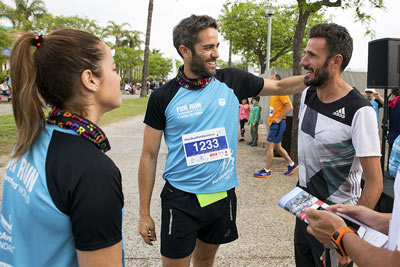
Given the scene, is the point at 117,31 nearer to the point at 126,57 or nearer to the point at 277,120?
the point at 126,57

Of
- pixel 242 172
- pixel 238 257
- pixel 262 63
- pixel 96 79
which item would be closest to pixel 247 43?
pixel 262 63

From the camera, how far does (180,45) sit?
233 centimetres

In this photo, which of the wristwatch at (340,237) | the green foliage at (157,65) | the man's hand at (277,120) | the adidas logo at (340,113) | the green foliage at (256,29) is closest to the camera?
the wristwatch at (340,237)

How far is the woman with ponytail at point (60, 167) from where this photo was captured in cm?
101

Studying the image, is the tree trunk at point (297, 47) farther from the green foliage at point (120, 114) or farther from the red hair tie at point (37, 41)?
the green foliage at point (120, 114)

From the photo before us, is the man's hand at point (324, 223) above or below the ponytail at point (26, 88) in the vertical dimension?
below

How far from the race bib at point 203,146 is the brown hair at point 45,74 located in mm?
1095

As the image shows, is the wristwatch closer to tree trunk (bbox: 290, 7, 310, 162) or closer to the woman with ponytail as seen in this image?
the woman with ponytail

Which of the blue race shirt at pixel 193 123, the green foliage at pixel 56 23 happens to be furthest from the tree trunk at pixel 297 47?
the green foliage at pixel 56 23

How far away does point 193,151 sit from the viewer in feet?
7.28

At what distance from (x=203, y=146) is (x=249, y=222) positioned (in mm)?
2425

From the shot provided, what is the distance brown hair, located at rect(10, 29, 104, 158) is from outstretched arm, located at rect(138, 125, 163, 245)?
1.11 metres

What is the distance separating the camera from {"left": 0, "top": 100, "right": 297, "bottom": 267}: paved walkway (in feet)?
11.1

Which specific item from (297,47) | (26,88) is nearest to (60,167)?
(26,88)
